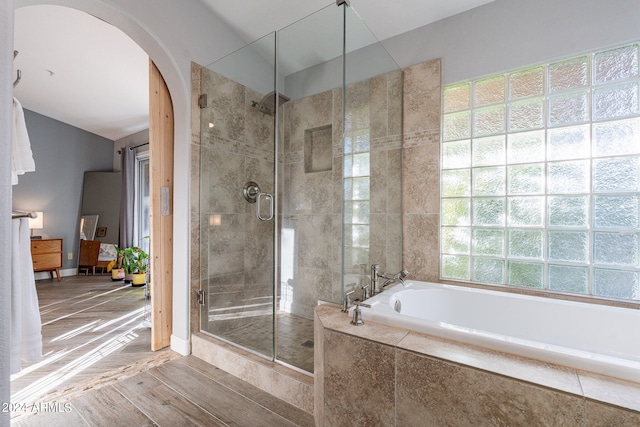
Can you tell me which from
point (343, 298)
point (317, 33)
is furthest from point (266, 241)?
point (317, 33)

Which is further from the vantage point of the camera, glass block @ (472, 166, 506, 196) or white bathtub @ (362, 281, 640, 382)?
glass block @ (472, 166, 506, 196)

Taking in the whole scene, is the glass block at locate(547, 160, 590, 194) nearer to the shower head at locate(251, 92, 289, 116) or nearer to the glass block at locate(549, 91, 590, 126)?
the glass block at locate(549, 91, 590, 126)

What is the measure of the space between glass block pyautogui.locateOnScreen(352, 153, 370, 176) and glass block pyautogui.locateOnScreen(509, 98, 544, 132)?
957 millimetres

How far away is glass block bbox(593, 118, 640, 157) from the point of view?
1604mm

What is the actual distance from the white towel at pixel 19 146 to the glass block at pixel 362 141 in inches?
66.1

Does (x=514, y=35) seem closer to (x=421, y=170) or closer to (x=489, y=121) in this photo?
(x=489, y=121)

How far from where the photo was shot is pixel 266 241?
2123 millimetres

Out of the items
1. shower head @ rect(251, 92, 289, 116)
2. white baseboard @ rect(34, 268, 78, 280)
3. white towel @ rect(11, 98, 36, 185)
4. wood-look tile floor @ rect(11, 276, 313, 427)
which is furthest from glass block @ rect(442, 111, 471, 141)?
white baseboard @ rect(34, 268, 78, 280)

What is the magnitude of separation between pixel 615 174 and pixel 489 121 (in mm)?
739

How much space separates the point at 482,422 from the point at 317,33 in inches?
83.1

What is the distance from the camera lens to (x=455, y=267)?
214 centimetres

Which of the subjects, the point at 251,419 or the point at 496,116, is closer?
the point at 251,419

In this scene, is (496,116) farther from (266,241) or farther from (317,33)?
(266,241)

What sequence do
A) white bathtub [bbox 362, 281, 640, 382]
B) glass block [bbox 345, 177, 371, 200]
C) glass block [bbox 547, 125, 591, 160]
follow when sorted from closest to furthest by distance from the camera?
white bathtub [bbox 362, 281, 640, 382], glass block [bbox 547, 125, 591, 160], glass block [bbox 345, 177, 371, 200]
